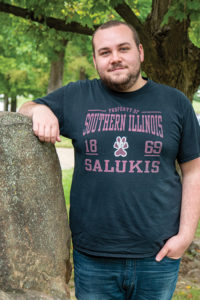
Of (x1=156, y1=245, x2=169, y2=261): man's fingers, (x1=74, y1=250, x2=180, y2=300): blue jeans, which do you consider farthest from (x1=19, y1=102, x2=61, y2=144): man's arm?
(x1=156, y1=245, x2=169, y2=261): man's fingers

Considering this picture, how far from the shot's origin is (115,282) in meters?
2.70

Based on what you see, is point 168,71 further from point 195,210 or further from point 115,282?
point 115,282

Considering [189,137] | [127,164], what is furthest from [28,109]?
[189,137]

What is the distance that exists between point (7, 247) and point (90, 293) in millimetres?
660

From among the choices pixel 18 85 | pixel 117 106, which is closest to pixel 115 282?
pixel 117 106

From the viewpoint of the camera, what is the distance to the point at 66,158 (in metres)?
15.8

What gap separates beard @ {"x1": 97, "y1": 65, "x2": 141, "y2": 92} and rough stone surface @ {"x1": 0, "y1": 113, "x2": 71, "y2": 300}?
1.82 feet

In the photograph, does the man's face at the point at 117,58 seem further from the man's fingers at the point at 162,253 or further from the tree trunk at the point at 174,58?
the tree trunk at the point at 174,58

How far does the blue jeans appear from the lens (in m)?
2.62

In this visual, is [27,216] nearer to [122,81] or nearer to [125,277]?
[125,277]

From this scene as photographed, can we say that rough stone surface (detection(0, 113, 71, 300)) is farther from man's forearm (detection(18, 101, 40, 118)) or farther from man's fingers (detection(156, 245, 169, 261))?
man's fingers (detection(156, 245, 169, 261))

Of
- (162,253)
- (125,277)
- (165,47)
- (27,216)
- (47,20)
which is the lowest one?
(125,277)

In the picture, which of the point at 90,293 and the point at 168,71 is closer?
the point at 90,293

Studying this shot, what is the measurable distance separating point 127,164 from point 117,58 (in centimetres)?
68
